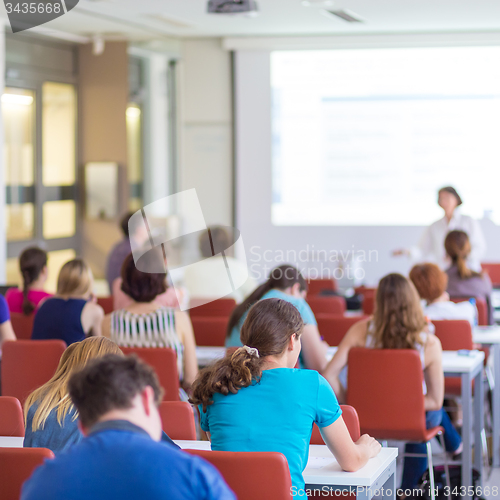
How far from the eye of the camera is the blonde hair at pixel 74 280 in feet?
13.9

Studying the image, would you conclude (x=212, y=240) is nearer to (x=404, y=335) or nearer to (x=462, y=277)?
(x=462, y=277)

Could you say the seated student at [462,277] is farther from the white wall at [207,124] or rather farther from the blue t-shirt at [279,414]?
the white wall at [207,124]

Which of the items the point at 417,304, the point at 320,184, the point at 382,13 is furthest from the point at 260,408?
the point at 320,184

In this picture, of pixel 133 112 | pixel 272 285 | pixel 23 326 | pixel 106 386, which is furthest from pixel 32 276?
pixel 133 112

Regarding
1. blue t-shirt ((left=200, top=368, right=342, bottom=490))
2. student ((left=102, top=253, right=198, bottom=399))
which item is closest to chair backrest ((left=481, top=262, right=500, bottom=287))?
student ((left=102, top=253, right=198, bottom=399))

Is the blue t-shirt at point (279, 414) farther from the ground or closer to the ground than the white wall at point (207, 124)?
closer to the ground

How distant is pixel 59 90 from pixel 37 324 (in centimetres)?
543

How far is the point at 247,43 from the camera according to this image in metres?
9.11

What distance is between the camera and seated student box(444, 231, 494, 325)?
538 centimetres

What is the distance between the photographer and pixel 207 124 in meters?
9.49

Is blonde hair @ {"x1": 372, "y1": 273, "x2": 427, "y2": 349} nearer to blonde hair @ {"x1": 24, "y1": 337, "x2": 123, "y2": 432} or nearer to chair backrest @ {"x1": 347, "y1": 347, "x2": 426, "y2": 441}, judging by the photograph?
chair backrest @ {"x1": 347, "y1": 347, "x2": 426, "y2": 441}

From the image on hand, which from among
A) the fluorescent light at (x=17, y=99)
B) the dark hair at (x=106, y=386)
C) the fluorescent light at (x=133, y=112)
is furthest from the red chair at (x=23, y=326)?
the fluorescent light at (x=133, y=112)

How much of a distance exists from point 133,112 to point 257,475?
319 inches

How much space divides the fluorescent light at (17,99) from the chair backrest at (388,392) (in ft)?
19.0
